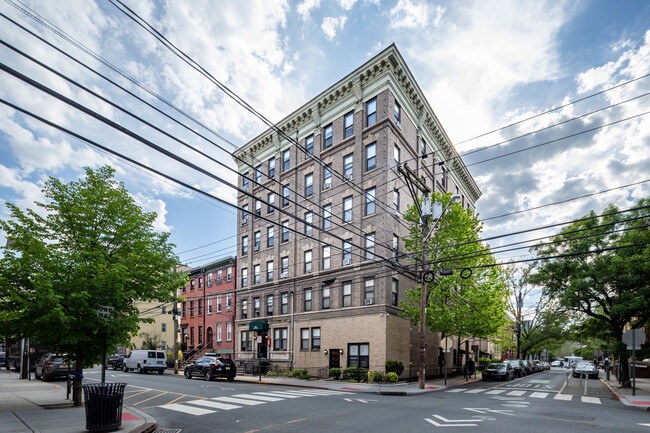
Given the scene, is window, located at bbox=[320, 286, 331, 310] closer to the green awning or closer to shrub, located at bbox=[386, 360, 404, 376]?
the green awning

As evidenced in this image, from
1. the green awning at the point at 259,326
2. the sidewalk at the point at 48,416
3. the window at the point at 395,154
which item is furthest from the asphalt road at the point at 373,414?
the green awning at the point at 259,326

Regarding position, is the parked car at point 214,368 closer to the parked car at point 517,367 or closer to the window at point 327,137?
the window at point 327,137

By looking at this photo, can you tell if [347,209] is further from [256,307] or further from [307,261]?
[256,307]

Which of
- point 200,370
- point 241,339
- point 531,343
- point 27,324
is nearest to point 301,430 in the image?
point 27,324

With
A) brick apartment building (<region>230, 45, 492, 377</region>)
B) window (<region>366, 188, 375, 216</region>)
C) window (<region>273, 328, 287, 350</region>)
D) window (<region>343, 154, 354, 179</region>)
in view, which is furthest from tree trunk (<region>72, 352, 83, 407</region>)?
window (<region>343, 154, 354, 179</region>)

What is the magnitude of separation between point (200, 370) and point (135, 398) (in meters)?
10.1

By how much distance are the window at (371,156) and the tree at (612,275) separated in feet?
38.9

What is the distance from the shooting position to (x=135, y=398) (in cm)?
1630

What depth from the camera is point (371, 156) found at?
28500 millimetres

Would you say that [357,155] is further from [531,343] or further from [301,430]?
[531,343]

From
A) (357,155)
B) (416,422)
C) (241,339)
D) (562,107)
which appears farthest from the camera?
(241,339)

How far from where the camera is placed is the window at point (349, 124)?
3012 cm

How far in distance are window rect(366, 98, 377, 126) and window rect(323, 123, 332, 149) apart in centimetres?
386

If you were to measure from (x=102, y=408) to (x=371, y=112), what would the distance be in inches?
962
